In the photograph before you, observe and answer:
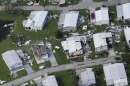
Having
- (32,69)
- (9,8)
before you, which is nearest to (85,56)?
(32,69)

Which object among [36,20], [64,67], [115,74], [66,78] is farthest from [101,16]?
[66,78]

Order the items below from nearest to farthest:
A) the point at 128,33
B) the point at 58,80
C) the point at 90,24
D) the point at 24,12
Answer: the point at 58,80 < the point at 128,33 < the point at 90,24 < the point at 24,12

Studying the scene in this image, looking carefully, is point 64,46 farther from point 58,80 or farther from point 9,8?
point 9,8

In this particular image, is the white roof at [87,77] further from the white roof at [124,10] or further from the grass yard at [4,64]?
the white roof at [124,10]

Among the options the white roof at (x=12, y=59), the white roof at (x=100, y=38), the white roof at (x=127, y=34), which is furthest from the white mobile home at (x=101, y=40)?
the white roof at (x=12, y=59)

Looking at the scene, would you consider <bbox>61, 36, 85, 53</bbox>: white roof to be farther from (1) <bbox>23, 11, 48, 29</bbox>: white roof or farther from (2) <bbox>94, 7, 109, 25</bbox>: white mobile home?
(1) <bbox>23, 11, 48, 29</bbox>: white roof

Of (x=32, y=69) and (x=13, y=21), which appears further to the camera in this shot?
(x=13, y=21)

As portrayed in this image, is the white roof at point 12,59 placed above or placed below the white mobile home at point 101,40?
below
